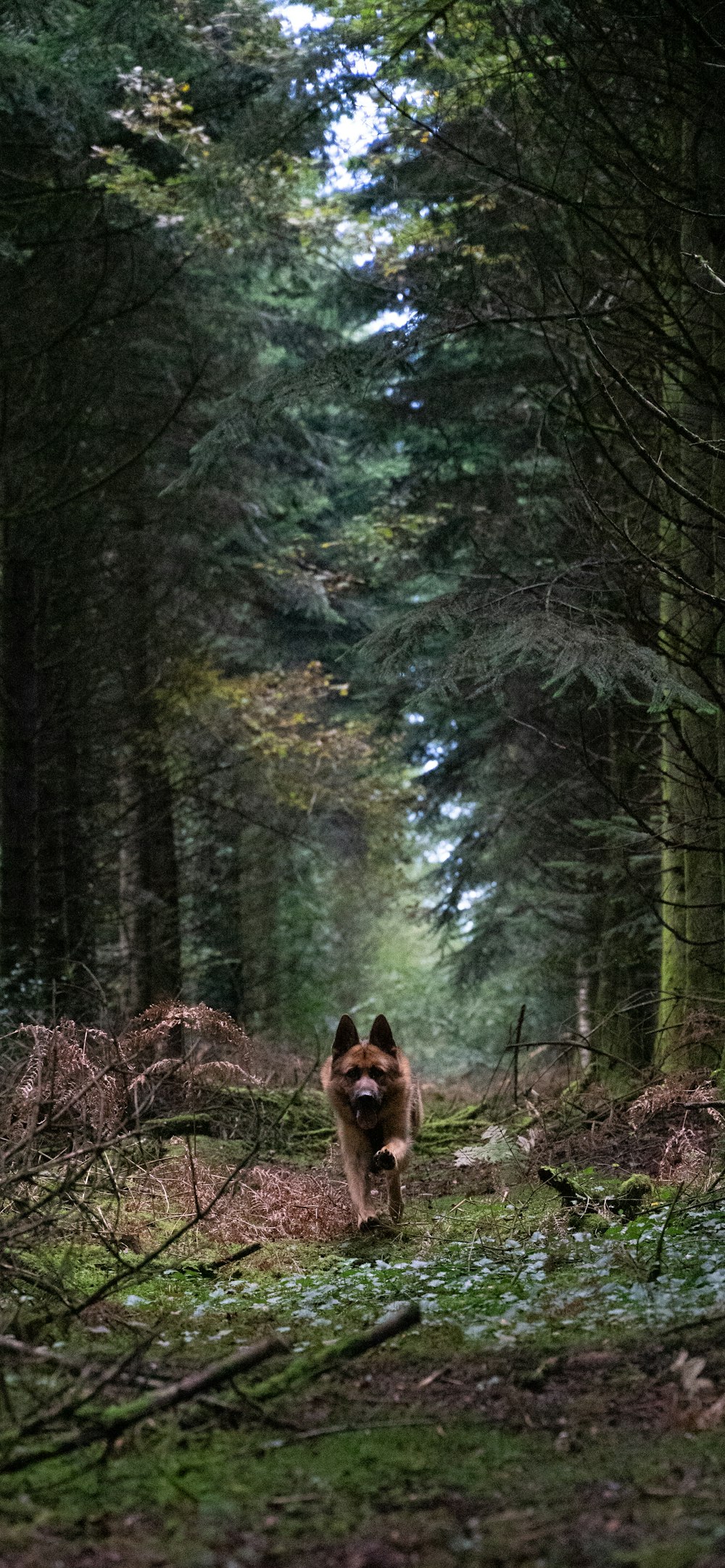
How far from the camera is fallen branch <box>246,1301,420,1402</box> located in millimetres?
3623

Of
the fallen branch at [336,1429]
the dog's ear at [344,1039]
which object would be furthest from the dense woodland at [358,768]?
the dog's ear at [344,1039]

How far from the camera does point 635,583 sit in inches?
299

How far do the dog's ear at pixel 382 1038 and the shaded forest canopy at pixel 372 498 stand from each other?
150cm

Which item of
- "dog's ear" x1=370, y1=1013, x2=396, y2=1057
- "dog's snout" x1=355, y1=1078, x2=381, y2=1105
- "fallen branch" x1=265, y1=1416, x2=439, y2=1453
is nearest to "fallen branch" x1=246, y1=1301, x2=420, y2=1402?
"fallen branch" x1=265, y1=1416, x2=439, y2=1453

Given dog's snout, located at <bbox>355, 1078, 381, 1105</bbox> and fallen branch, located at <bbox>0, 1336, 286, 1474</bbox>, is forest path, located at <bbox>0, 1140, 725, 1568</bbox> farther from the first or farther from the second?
dog's snout, located at <bbox>355, 1078, 381, 1105</bbox>

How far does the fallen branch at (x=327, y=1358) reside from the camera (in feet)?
11.9

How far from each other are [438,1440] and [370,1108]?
13.4 feet

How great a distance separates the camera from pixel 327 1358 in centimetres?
364

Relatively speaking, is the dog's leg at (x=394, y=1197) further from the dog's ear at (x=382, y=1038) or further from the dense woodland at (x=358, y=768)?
the dog's ear at (x=382, y=1038)

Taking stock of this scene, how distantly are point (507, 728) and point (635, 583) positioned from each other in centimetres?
1000

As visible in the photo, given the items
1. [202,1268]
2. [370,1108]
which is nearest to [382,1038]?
[370,1108]

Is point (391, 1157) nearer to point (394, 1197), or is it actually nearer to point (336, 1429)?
point (394, 1197)

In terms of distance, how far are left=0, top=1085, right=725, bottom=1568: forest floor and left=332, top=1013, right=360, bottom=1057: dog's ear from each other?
6.16 ft

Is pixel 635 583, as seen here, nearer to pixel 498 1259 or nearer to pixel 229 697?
pixel 498 1259
